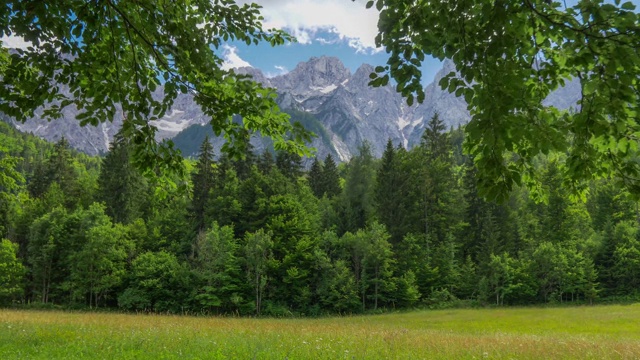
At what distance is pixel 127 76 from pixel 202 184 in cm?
4748

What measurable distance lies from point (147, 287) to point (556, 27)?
44.6 m

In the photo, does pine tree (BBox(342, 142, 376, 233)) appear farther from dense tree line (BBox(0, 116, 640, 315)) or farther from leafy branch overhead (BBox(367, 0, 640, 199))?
leafy branch overhead (BBox(367, 0, 640, 199))

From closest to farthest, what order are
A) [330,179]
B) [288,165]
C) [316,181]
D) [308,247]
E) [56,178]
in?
[308,247] → [56,178] → [288,165] → [316,181] → [330,179]

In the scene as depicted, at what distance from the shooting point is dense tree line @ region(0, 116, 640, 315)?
40500mm

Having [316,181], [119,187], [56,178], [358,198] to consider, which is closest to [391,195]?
[358,198]

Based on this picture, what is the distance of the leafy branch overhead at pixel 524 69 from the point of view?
2945mm

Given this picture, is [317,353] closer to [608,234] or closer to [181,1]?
[181,1]

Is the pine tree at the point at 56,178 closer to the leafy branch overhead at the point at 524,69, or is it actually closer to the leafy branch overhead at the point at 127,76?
the leafy branch overhead at the point at 127,76

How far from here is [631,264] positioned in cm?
4091

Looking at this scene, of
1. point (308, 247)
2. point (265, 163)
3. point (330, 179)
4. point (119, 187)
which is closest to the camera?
point (308, 247)

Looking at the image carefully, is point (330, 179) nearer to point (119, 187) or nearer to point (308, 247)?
point (308, 247)

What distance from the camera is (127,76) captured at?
4480 mm

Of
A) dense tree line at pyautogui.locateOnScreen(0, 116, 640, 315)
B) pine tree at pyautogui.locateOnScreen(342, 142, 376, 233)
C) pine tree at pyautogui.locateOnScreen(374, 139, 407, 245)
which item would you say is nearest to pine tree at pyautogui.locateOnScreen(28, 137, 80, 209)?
dense tree line at pyautogui.locateOnScreen(0, 116, 640, 315)

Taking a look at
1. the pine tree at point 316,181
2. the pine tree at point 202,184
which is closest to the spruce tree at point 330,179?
the pine tree at point 316,181
